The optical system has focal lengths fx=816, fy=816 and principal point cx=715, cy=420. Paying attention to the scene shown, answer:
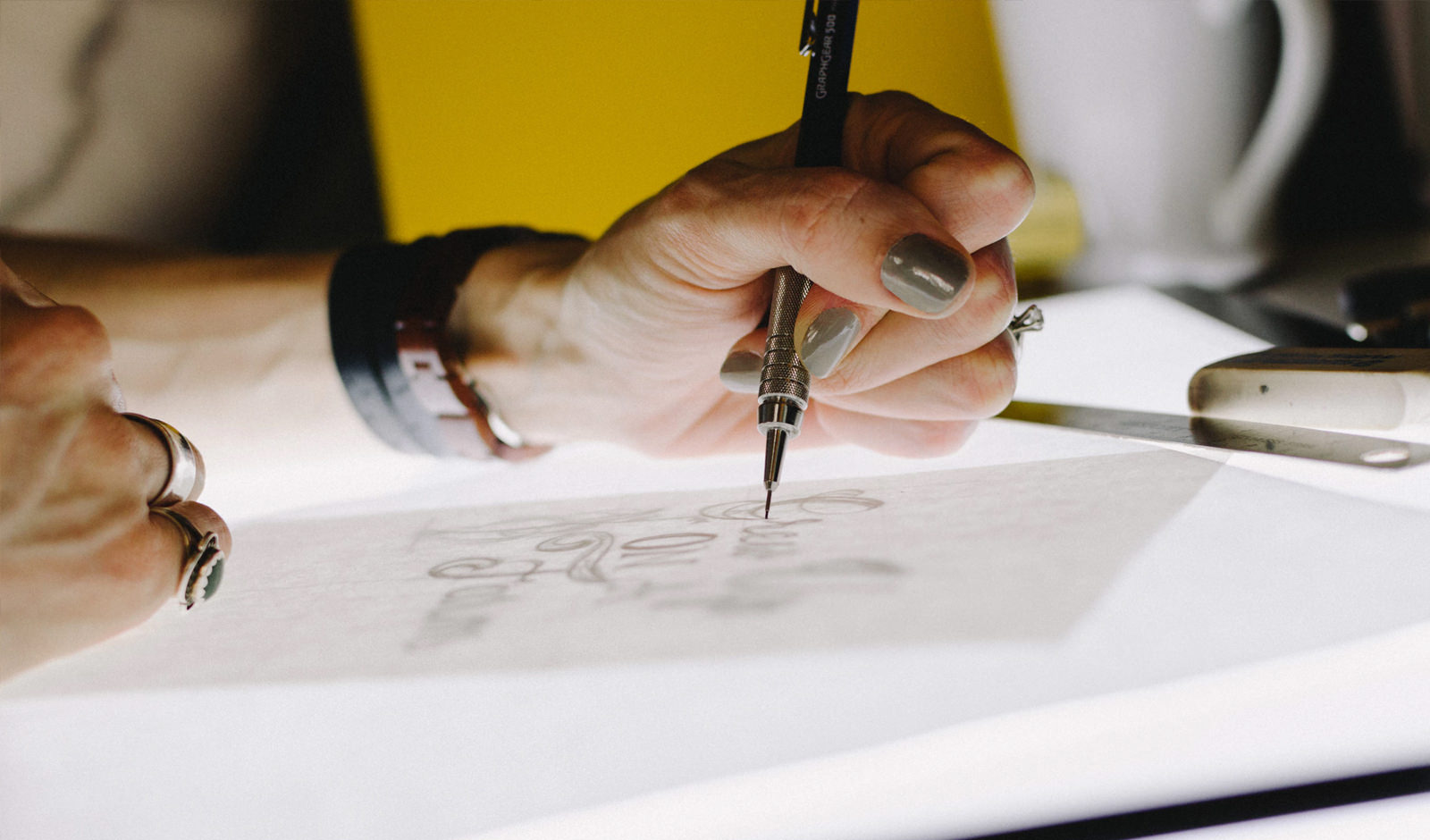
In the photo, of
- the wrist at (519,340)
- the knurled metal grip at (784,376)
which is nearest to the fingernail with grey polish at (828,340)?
the knurled metal grip at (784,376)

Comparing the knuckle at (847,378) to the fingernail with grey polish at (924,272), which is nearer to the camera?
the fingernail with grey polish at (924,272)

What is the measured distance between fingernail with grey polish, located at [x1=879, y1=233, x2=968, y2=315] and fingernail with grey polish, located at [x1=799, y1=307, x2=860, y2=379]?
22mm

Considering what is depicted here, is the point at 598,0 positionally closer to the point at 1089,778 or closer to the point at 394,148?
the point at 394,148

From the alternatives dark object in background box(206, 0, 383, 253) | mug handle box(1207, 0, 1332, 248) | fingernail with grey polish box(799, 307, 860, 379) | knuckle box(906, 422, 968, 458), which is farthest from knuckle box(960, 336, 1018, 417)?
dark object in background box(206, 0, 383, 253)

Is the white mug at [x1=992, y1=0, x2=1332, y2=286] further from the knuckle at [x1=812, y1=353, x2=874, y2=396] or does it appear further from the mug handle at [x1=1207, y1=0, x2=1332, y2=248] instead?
the knuckle at [x1=812, y1=353, x2=874, y2=396]

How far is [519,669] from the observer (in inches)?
7.3

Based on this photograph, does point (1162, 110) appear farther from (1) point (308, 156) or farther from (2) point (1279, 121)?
(1) point (308, 156)

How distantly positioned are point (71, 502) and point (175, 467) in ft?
0.11

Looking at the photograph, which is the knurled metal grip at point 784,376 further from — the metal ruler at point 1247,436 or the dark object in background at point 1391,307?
the dark object in background at point 1391,307

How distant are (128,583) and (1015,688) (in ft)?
0.76

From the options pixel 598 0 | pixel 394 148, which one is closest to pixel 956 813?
pixel 598 0

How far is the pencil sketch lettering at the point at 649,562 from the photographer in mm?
202

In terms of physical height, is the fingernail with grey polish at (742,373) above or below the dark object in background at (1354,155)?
below

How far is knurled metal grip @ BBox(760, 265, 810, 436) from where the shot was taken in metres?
0.23
